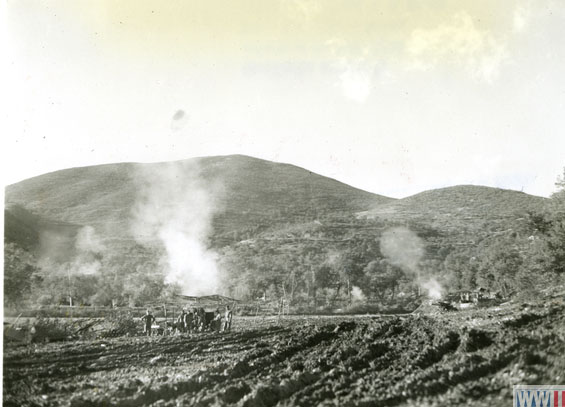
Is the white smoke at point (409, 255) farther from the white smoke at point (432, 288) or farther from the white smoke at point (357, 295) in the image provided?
the white smoke at point (357, 295)

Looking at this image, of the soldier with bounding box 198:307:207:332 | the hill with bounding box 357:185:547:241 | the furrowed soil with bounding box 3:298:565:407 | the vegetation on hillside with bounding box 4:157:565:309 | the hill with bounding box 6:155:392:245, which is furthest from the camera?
the hill with bounding box 6:155:392:245

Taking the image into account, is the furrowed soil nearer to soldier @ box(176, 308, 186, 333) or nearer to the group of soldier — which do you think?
the group of soldier

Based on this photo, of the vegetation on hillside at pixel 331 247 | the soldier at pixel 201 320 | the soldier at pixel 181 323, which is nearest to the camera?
the soldier at pixel 181 323

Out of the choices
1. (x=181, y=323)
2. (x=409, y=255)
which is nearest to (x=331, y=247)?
(x=409, y=255)

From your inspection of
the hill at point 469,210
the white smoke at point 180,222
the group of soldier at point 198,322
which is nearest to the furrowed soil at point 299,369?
the group of soldier at point 198,322

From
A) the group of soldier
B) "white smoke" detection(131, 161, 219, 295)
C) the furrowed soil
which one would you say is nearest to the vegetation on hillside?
"white smoke" detection(131, 161, 219, 295)

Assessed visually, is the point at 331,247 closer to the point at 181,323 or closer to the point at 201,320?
the point at 201,320

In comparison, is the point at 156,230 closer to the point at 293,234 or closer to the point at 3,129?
the point at 293,234
